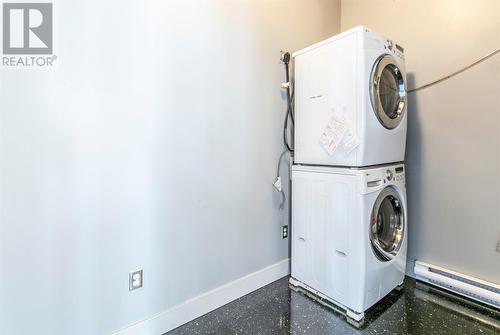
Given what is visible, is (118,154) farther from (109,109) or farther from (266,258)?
(266,258)

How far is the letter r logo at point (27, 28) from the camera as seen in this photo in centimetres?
106

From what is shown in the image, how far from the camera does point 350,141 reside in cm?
158

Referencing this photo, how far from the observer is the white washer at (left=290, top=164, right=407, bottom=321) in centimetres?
154

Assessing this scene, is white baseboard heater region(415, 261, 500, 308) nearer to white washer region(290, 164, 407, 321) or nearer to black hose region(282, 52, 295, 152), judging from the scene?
white washer region(290, 164, 407, 321)

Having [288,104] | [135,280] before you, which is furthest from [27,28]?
[288,104]

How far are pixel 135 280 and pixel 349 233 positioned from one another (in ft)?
4.08

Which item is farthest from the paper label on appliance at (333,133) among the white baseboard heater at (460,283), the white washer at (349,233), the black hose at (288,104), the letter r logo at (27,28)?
the letter r logo at (27,28)

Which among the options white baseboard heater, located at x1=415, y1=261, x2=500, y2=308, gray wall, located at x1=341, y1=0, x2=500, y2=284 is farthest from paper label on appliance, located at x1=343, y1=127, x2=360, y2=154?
white baseboard heater, located at x1=415, y1=261, x2=500, y2=308

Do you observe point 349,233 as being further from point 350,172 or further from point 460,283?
point 460,283

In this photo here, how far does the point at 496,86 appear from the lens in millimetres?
1682

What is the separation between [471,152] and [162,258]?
2.13 metres

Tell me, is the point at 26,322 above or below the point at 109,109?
below

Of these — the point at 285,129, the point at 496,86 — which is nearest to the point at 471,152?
the point at 496,86

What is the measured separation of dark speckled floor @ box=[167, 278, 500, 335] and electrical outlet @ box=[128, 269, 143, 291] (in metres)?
0.36
